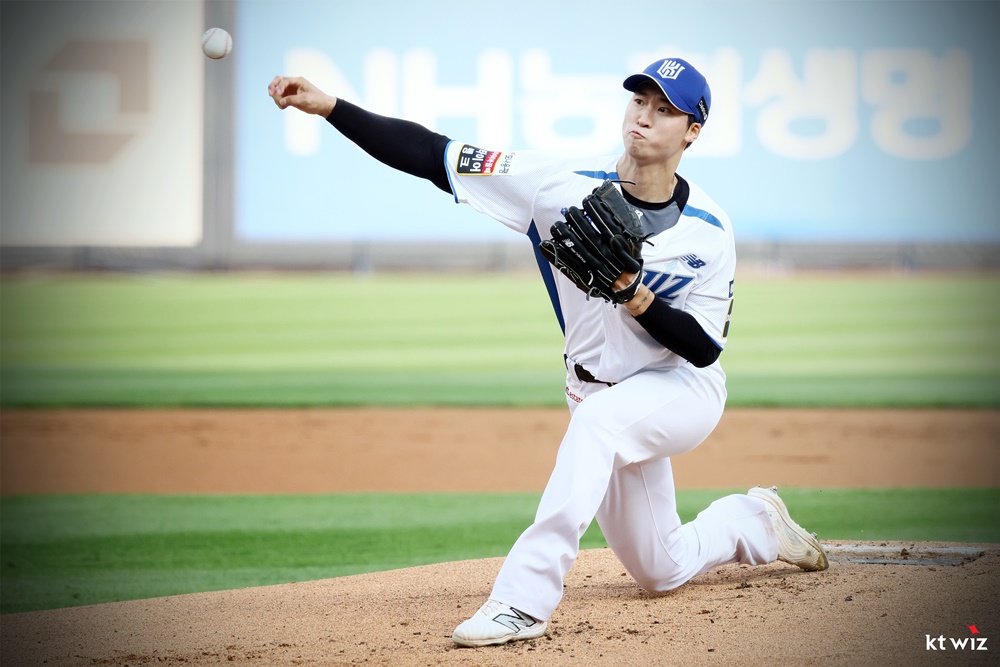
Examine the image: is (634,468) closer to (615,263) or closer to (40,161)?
(615,263)

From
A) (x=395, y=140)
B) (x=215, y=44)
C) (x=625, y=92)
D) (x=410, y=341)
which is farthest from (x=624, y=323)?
(x=625, y=92)

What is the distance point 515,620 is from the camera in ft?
9.28

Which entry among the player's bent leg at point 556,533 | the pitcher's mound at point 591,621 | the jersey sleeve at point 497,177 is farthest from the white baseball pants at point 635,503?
the jersey sleeve at point 497,177

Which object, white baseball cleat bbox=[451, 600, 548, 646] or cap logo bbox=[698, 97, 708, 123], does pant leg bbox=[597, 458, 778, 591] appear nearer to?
white baseball cleat bbox=[451, 600, 548, 646]

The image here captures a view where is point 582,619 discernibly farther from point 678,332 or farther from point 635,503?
point 678,332

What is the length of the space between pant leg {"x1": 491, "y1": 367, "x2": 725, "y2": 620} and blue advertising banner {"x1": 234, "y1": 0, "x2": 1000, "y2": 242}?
45.7ft

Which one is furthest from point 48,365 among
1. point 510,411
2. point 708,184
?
point 708,184

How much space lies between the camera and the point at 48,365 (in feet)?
43.4

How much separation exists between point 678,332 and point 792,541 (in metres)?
1.08

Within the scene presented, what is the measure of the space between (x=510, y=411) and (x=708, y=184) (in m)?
9.23

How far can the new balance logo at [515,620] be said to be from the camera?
2811 mm

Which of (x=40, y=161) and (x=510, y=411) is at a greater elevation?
(x=40, y=161)

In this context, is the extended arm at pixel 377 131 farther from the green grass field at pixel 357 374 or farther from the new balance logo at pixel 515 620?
the green grass field at pixel 357 374

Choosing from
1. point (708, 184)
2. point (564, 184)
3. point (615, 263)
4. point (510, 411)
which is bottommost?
point (510, 411)
